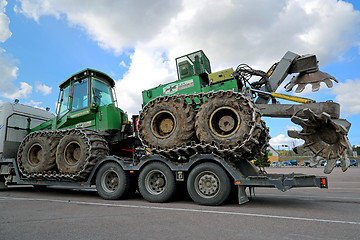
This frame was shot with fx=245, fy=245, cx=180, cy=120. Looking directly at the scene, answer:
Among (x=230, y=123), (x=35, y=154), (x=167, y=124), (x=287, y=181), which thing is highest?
(x=167, y=124)

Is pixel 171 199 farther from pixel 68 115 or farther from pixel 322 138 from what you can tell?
pixel 68 115

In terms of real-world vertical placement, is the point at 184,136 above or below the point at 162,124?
below

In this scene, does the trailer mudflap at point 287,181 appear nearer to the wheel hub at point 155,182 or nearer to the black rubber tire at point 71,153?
the wheel hub at point 155,182

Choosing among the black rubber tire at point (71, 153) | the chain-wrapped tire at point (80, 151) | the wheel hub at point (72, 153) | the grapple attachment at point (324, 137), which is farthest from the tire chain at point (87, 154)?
the grapple attachment at point (324, 137)

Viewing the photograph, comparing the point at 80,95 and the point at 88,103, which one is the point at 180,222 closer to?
the point at 88,103

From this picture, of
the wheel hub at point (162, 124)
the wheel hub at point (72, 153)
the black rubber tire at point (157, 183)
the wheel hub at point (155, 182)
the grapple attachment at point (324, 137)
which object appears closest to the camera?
the grapple attachment at point (324, 137)

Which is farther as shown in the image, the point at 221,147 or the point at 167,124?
the point at 167,124

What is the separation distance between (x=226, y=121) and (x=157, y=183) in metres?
2.69

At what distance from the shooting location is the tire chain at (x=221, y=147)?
6.16m

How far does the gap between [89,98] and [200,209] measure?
6.06m

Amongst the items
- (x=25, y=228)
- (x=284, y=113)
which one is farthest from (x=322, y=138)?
(x=25, y=228)

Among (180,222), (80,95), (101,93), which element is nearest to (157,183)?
(180,222)

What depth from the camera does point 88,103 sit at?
30.5ft

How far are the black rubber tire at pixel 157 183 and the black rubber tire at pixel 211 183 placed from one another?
2.06ft
